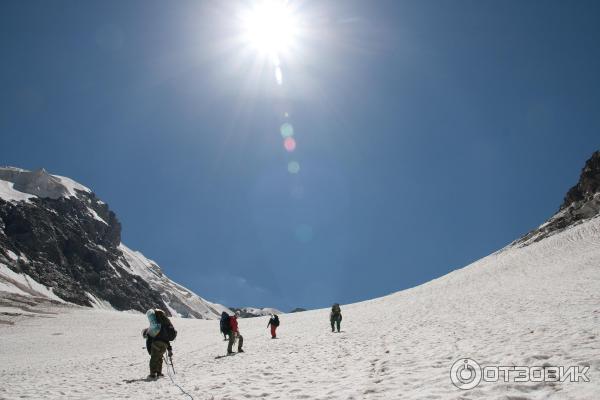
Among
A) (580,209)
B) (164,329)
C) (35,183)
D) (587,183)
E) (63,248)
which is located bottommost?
(164,329)

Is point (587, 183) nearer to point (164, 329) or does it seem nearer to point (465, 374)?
point (465, 374)

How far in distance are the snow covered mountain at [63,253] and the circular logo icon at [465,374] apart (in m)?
105

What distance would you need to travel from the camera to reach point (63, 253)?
14788 centimetres

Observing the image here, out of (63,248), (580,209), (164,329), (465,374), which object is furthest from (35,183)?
(465,374)

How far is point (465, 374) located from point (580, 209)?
7448 centimetres

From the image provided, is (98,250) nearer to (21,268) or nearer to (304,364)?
(21,268)

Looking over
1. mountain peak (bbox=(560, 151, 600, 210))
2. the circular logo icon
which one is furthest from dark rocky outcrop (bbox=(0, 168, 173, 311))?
mountain peak (bbox=(560, 151, 600, 210))

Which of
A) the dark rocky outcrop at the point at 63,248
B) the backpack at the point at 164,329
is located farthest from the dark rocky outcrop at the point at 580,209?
the dark rocky outcrop at the point at 63,248

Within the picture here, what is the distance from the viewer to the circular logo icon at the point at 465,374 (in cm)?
693

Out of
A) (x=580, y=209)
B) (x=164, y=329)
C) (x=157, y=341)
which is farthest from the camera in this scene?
(x=580, y=209)

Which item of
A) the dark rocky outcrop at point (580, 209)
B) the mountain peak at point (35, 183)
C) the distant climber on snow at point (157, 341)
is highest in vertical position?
the mountain peak at point (35, 183)

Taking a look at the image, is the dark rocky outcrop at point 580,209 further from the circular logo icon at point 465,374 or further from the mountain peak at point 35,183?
the mountain peak at point 35,183

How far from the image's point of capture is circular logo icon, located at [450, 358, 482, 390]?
22.8 ft

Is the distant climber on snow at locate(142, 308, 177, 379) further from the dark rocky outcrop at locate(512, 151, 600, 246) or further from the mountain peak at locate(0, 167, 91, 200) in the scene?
the mountain peak at locate(0, 167, 91, 200)
